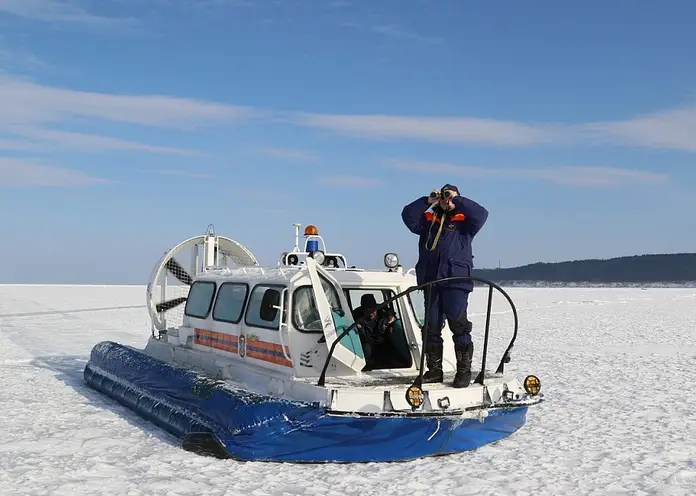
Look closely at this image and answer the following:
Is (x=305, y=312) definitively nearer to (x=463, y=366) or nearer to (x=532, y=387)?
(x=463, y=366)

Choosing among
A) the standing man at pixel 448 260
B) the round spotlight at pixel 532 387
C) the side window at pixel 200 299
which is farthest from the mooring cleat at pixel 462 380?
the side window at pixel 200 299

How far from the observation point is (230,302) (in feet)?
23.1

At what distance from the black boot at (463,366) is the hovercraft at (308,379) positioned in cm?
9

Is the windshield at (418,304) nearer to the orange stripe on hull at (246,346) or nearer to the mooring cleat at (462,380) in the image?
the mooring cleat at (462,380)

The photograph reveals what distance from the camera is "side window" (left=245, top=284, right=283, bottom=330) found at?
611 centimetres

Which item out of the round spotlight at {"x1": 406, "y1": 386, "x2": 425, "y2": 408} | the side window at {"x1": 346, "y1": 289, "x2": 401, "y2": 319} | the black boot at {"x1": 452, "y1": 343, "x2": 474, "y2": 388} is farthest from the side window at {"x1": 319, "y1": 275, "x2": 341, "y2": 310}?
the round spotlight at {"x1": 406, "y1": 386, "x2": 425, "y2": 408}

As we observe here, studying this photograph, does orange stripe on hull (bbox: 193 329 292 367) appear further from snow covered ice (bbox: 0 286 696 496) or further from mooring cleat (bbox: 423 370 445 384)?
mooring cleat (bbox: 423 370 445 384)

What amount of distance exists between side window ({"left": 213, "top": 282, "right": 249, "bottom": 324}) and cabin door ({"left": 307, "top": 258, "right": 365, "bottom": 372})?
0.98 m

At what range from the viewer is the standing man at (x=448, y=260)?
552 cm

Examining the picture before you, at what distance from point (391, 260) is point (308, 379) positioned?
1.56 meters

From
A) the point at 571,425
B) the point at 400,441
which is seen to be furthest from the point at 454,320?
the point at 571,425

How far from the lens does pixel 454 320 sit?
5559 millimetres

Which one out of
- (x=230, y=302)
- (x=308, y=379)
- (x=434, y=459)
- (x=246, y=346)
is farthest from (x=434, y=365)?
(x=230, y=302)

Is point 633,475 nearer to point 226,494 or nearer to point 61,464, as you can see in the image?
point 226,494
